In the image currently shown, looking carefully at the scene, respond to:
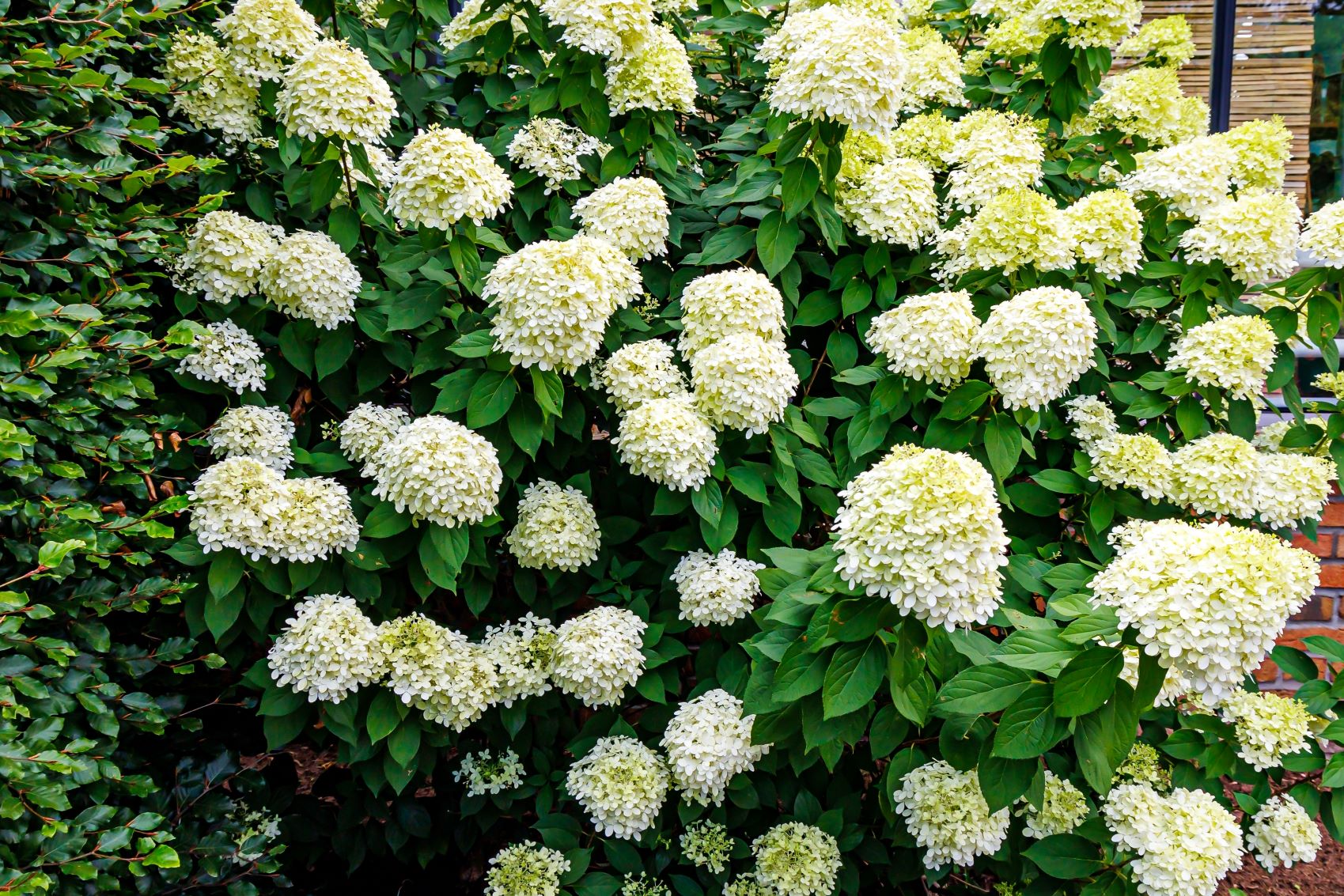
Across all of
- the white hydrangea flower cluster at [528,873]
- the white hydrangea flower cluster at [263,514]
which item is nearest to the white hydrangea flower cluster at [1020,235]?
the white hydrangea flower cluster at [263,514]

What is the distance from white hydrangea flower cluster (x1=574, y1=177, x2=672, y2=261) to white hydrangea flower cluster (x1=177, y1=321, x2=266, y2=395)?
844 millimetres

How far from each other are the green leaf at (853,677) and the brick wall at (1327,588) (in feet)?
9.30

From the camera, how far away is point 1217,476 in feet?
7.39

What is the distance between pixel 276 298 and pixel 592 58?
0.97m

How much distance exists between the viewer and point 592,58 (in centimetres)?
238

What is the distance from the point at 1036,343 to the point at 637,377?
0.89 m

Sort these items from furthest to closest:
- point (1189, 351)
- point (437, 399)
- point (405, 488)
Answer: point (1189, 351)
point (437, 399)
point (405, 488)

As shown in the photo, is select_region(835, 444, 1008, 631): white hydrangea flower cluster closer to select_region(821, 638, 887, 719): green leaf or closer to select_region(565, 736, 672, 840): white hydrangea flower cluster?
select_region(821, 638, 887, 719): green leaf

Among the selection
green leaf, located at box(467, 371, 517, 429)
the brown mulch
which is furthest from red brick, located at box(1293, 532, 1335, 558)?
green leaf, located at box(467, 371, 517, 429)

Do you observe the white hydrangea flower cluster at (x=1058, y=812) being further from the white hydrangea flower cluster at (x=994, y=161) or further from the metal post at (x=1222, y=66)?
the metal post at (x=1222, y=66)

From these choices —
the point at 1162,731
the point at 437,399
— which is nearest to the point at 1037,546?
the point at 1162,731

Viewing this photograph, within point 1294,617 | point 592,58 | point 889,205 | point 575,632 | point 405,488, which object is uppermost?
point 592,58

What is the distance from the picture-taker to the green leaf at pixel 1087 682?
4.99 feet

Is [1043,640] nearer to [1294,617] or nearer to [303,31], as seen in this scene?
[303,31]
